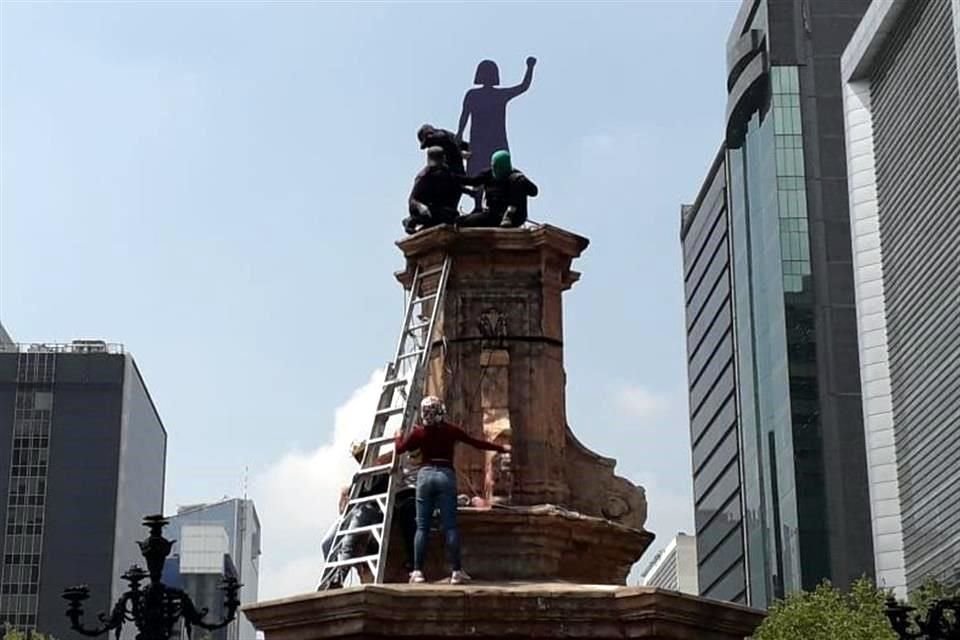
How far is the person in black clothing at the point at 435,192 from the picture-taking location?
21.9 m

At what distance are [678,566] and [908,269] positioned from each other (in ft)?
319

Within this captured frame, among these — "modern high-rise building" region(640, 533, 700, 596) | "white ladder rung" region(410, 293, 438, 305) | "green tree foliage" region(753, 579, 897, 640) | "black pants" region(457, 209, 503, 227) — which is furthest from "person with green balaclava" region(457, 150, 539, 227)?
"modern high-rise building" region(640, 533, 700, 596)

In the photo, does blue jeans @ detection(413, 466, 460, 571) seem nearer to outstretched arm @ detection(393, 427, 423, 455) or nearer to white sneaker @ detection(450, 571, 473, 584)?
white sneaker @ detection(450, 571, 473, 584)

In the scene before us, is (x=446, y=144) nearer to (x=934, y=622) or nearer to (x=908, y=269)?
(x=934, y=622)

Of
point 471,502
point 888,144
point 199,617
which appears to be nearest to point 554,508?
point 471,502

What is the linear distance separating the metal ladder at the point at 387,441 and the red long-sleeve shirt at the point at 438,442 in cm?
98

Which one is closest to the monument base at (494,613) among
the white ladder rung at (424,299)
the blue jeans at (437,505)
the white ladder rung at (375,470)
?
the blue jeans at (437,505)

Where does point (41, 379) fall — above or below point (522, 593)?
above

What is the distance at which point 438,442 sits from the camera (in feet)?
61.1

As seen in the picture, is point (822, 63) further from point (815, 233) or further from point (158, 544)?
point (158, 544)

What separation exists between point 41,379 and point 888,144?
202ft

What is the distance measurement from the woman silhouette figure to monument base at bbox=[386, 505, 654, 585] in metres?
5.42

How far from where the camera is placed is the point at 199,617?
774 inches

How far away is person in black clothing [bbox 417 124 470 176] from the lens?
22.2 meters
